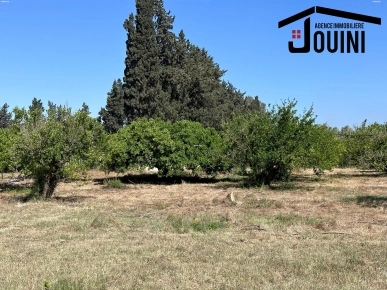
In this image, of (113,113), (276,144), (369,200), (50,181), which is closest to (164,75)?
(113,113)

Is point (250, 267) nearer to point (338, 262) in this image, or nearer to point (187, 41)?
point (338, 262)

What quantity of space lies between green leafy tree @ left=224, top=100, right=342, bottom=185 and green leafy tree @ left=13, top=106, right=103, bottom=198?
897cm

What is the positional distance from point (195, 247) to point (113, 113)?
54.2m

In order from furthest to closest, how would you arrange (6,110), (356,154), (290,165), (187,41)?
(6,110), (187,41), (356,154), (290,165)

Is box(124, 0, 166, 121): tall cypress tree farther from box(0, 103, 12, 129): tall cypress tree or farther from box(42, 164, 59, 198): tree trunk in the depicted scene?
box(0, 103, 12, 129): tall cypress tree

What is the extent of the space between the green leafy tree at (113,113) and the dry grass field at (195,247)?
4495cm

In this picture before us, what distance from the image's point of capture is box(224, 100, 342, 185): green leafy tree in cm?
2105

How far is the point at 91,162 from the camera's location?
51.8ft

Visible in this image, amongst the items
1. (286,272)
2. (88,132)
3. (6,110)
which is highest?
(6,110)

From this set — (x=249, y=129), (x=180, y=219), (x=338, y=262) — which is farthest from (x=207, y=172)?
(x=338, y=262)

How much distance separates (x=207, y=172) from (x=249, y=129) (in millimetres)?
6711

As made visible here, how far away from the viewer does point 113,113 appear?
60.5 metres

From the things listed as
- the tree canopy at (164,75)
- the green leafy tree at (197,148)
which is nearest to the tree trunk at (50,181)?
the green leafy tree at (197,148)

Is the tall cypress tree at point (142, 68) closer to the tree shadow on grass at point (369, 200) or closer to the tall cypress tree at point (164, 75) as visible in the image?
the tall cypress tree at point (164, 75)
